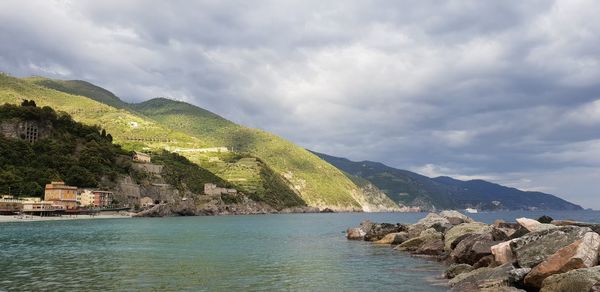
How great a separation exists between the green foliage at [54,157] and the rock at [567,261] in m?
154

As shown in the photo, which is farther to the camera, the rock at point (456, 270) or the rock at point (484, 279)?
the rock at point (456, 270)

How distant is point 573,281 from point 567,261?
2649 millimetres

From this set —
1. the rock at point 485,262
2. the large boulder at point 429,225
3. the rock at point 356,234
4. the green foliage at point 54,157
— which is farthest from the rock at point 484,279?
the green foliage at point 54,157

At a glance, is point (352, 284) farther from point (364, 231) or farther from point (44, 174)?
point (44, 174)

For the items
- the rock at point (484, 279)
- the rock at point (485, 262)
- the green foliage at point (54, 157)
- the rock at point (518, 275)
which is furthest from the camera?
the green foliage at point (54, 157)

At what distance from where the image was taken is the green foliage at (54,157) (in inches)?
5807

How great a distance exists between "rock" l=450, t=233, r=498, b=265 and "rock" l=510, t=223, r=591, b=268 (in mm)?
5861

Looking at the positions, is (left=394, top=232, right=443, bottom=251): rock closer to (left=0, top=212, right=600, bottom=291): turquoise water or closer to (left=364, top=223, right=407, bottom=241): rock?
(left=0, top=212, right=600, bottom=291): turquoise water

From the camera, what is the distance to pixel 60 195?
145625 mm

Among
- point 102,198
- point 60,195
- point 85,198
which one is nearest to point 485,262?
point 60,195

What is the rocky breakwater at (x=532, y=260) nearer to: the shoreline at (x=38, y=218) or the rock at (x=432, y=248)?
the rock at (x=432, y=248)

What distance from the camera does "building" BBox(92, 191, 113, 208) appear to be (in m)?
163

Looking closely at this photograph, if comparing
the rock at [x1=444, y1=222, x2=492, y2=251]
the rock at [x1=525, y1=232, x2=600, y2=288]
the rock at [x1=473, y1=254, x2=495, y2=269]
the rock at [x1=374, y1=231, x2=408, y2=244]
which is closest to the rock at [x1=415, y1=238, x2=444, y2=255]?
the rock at [x1=444, y1=222, x2=492, y2=251]

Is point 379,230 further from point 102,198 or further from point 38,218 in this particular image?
point 102,198
